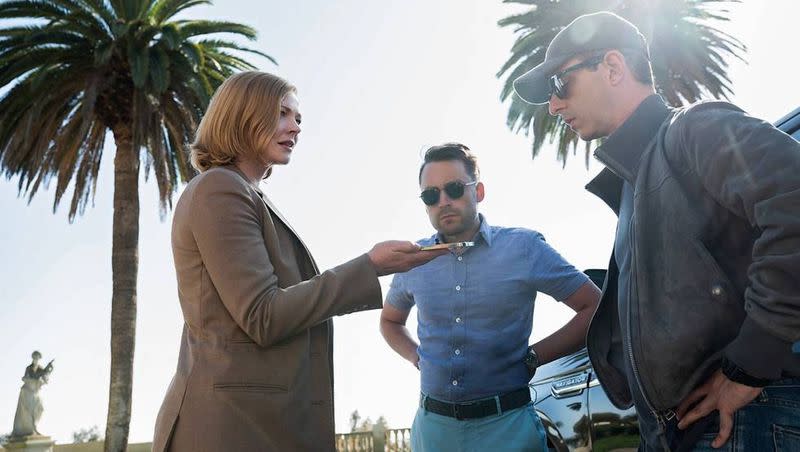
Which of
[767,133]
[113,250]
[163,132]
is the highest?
[163,132]

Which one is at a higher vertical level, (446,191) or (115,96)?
(115,96)

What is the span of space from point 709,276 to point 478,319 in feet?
5.12

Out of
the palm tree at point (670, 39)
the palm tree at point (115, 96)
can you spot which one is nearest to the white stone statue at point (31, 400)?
the palm tree at point (115, 96)

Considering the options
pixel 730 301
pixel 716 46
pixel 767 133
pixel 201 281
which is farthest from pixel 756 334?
pixel 716 46

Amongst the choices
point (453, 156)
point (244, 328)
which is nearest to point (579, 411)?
point (453, 156)

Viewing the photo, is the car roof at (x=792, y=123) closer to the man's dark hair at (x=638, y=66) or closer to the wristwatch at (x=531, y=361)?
the man's dark hair at (x=638, y=66)

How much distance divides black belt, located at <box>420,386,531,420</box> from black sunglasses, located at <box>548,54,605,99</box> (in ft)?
4.39

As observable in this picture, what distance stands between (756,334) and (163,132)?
660 inches

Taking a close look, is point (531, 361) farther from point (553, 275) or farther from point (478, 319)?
point (553, 275)

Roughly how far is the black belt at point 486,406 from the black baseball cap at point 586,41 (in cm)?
131

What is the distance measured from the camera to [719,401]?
182 centimetres

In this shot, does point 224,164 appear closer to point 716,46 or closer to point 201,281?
point 201,281

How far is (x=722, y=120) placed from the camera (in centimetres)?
182

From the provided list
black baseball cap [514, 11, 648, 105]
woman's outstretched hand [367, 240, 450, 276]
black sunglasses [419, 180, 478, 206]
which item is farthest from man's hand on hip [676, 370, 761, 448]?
black sunglasses [419, 180, 478, 206]
